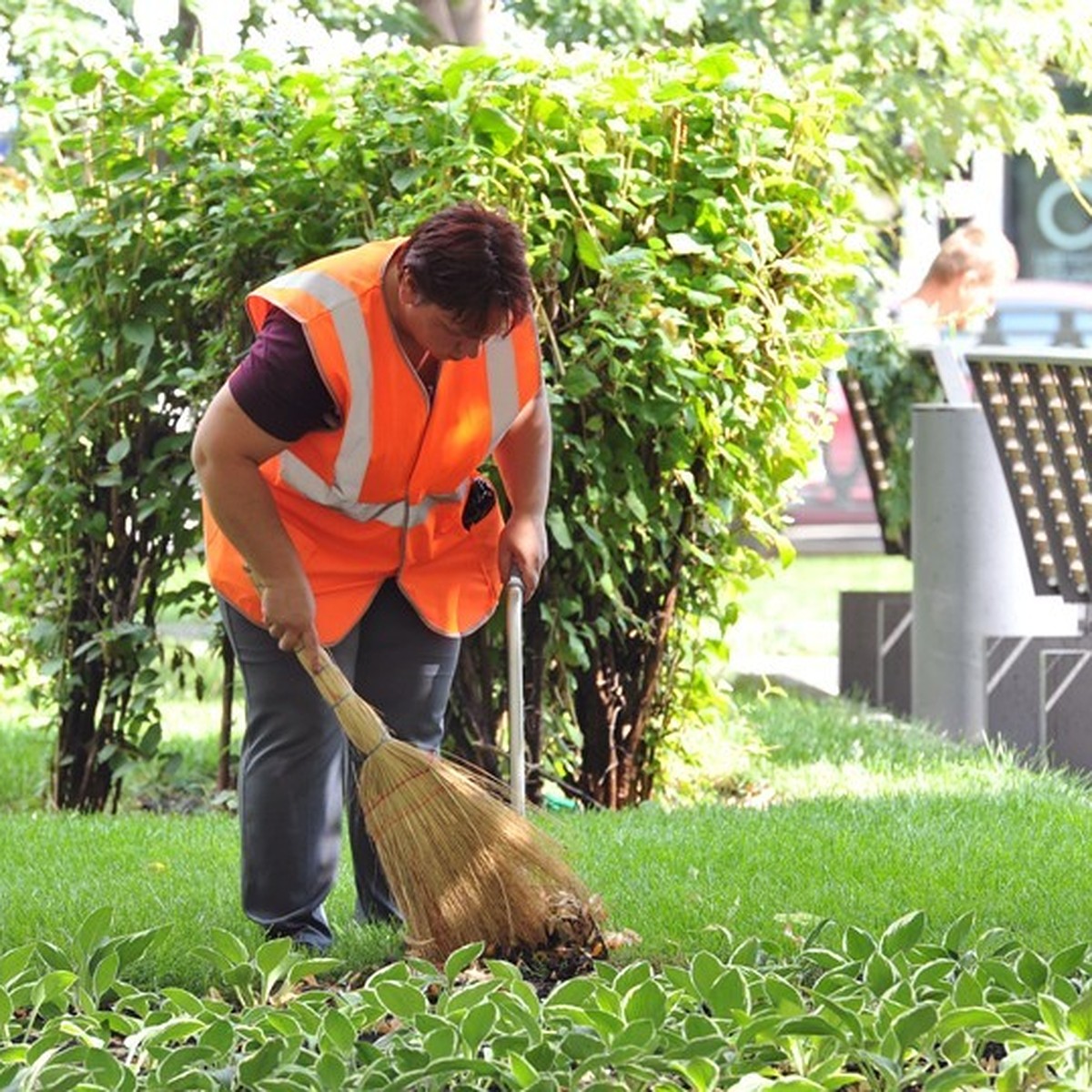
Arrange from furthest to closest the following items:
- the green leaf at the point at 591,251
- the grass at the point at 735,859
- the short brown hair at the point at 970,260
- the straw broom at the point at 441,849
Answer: the short brown hair at the point at 970,260, the green leaf at the point at 591,251, the grass at the point at 735,859, the straw broom at the point at 441,849

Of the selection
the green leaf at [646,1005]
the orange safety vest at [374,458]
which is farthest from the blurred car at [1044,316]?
the green leaf at [646,1005]

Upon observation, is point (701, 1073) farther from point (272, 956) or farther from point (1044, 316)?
point (1044, 316)

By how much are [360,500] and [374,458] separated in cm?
13

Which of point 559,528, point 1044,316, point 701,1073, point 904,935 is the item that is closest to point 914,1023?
point 701,1073

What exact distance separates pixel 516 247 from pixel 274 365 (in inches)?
18.7

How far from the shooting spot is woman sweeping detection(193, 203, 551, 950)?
414 centimetres

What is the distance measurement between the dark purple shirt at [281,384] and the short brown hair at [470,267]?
0.25m

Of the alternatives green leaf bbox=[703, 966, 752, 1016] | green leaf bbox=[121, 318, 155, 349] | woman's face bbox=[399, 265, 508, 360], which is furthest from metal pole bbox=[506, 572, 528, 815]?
green leaf bbox=[121, 318, 155, 349]

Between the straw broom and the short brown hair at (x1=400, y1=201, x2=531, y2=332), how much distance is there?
2.32 ft

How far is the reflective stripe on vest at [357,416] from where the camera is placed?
419 centimetres

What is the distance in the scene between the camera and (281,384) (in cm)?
414

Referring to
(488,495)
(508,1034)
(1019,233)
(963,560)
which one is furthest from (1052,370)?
(1019,233)

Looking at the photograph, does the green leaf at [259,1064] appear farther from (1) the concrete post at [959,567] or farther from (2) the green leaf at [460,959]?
(1) the concrete post at [959,567]

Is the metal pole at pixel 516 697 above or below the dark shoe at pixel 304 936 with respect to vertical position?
above
